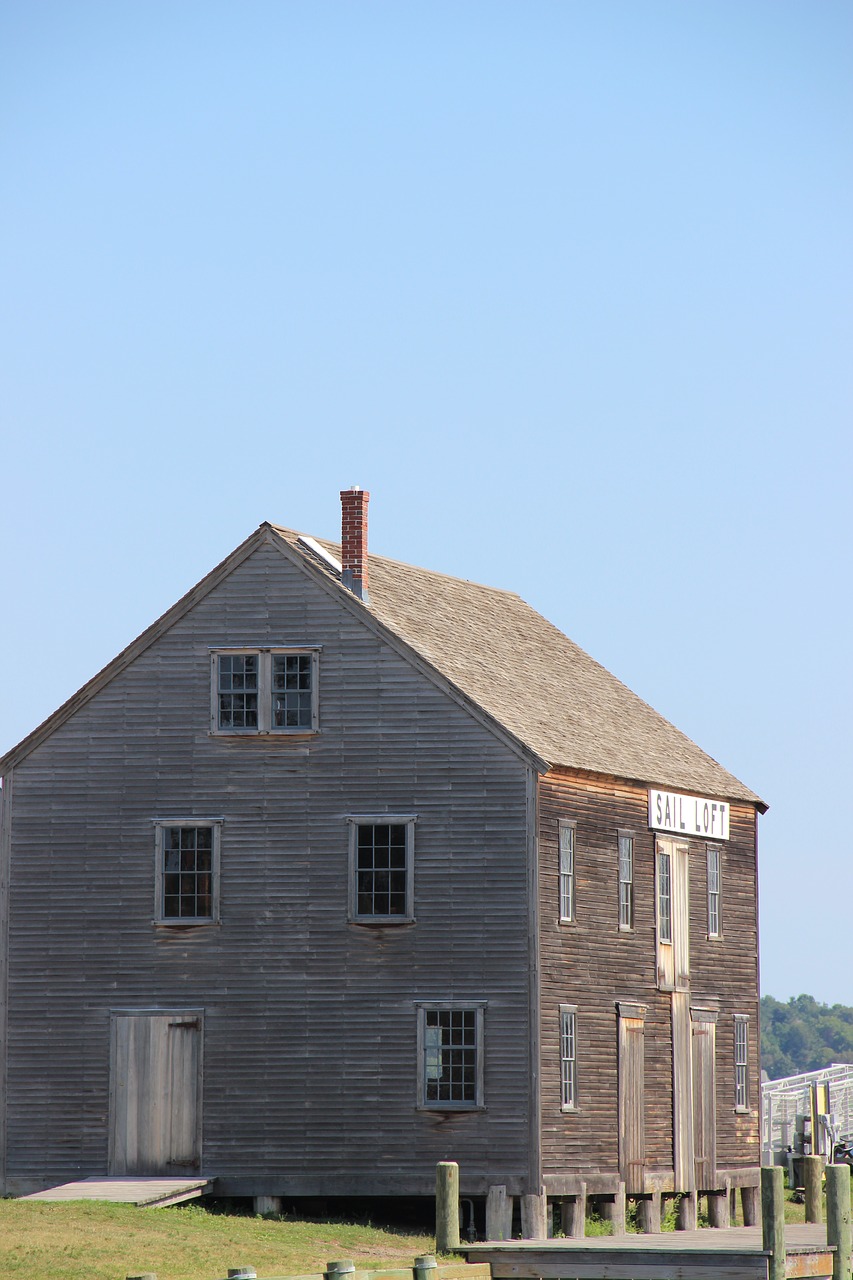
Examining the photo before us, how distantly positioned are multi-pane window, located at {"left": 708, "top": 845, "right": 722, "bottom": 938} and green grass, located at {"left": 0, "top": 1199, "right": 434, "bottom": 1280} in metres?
10.7

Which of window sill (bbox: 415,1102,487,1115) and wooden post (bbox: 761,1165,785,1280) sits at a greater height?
window sill (bbox: 415,1102,487,1115)

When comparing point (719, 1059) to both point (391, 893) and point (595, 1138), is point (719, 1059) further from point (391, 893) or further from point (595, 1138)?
point (391, 893)

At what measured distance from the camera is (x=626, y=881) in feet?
140

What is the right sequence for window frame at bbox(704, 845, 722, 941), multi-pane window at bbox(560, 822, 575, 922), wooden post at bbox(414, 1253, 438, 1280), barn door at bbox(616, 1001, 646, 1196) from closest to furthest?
wooden post at bbox(414, 1253, 438, 1280)
multi-pane window at bbox(560, 822, 575, 922)
barn door at bbox(616, 1001, 646, 1196)
window frame at bbox(704, 845, 722, 941)

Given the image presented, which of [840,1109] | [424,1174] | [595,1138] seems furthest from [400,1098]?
[840,1109]

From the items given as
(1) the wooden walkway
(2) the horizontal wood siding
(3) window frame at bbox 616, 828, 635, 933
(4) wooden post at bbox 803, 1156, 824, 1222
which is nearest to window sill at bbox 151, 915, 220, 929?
(2) the horizontal wood siding

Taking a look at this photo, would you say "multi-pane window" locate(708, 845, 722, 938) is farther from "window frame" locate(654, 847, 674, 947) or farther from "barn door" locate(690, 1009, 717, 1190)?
"window frame" locate(654, 847, 674, 947)

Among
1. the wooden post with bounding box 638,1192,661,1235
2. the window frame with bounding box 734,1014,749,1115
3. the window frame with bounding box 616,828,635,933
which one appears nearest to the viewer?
the wooden post with bounding box 638,1192,661,1235

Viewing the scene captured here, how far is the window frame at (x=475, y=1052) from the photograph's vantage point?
38.6m

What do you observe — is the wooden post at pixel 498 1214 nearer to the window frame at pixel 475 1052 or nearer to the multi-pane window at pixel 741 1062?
the window frame at pixel 475 1052

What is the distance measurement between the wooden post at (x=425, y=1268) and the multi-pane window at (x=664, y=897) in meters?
16.4

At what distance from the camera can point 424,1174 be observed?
38594 millimetres

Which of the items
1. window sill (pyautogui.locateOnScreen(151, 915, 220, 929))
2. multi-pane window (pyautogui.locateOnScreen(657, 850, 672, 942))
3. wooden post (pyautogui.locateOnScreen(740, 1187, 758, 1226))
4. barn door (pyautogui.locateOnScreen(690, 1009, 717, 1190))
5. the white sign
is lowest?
wooden post (pyautogui.locateOnScreen(740, 1187, 758, 1226))

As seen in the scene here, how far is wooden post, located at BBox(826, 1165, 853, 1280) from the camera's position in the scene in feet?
108
